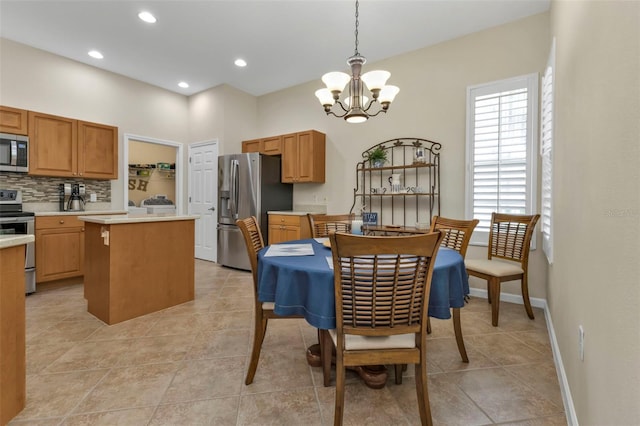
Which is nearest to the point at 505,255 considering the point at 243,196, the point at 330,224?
the point at 330,224

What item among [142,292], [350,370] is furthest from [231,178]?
[350,370]

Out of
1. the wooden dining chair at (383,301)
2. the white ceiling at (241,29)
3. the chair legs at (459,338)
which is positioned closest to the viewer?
the wooden dining chair at (383,301)

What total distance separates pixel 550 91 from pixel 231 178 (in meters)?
4.09

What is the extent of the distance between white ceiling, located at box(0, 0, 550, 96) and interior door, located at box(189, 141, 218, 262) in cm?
138

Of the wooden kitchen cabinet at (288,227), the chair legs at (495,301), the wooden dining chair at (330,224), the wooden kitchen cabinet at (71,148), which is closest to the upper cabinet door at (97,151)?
the wooden kitchen cabinet at (71,148)

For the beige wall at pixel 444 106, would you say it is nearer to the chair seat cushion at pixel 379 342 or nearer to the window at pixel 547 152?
the window at pixel 547 152

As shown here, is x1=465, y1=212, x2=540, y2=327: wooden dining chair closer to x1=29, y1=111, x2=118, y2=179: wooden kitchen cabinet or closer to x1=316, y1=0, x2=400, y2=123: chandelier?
x1=316, y1=0, x2=400, y2=123: chandelier

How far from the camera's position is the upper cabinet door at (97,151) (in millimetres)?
4062

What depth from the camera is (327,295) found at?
1.33 metres

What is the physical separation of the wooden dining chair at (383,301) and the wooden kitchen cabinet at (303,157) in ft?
11.1

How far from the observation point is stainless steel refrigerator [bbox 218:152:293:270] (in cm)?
458

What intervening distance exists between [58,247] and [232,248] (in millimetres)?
2134

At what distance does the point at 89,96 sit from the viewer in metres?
4.40

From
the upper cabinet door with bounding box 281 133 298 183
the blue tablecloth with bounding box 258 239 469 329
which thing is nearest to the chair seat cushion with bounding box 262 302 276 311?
the blue tablecloth with bounding box 258 239 469 329
